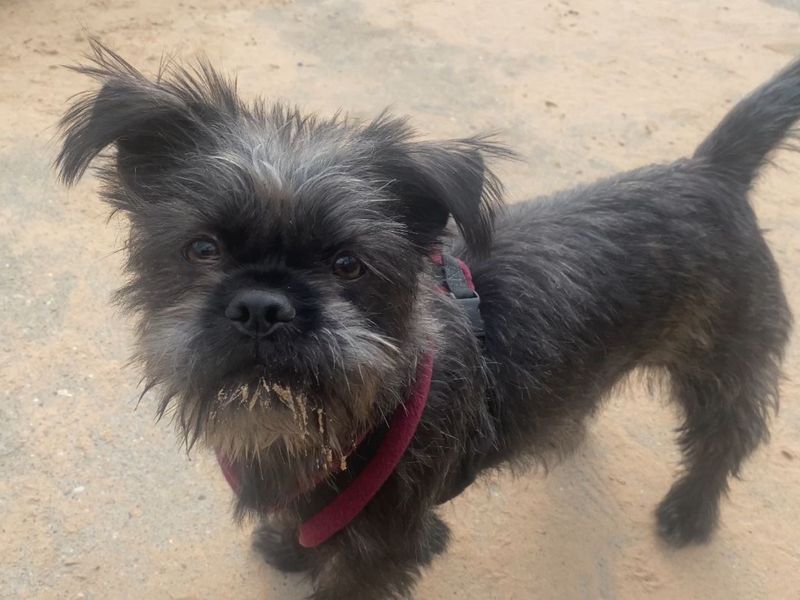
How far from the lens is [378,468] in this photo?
2.25 metres

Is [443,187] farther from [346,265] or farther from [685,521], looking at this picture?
[685,521]

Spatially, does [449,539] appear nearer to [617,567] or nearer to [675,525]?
[617,567]

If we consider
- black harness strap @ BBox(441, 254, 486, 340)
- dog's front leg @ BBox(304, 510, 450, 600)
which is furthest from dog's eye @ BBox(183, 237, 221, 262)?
dog's front leg @ BBox(304, 510, 450, 600)

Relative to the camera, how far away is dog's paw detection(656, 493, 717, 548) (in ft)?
11.3

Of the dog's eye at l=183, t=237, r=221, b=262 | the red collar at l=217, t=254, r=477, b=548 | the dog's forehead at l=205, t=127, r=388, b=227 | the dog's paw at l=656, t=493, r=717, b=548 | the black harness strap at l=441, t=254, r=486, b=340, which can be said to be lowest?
the dog's paw at l=656, t=493, r=717, b=548

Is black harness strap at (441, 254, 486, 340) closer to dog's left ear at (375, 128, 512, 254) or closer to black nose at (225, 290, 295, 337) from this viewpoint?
dog's left ear at (375, 128, 512, 254)

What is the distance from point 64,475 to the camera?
331cm

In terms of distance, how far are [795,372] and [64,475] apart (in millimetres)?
3867

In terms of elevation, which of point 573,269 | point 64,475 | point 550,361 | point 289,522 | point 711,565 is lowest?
point 711,565

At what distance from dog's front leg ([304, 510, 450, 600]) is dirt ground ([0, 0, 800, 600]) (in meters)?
0.63

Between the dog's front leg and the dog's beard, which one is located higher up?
the dog's beard

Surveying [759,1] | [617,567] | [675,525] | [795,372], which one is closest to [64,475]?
[617,567]

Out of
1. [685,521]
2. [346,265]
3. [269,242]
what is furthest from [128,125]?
[685,521]

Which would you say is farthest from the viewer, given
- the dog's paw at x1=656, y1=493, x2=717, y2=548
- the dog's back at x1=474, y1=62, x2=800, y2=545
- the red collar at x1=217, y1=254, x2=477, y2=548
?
the dog's paw at x1=656, y1=493, x2=717, y2=548
